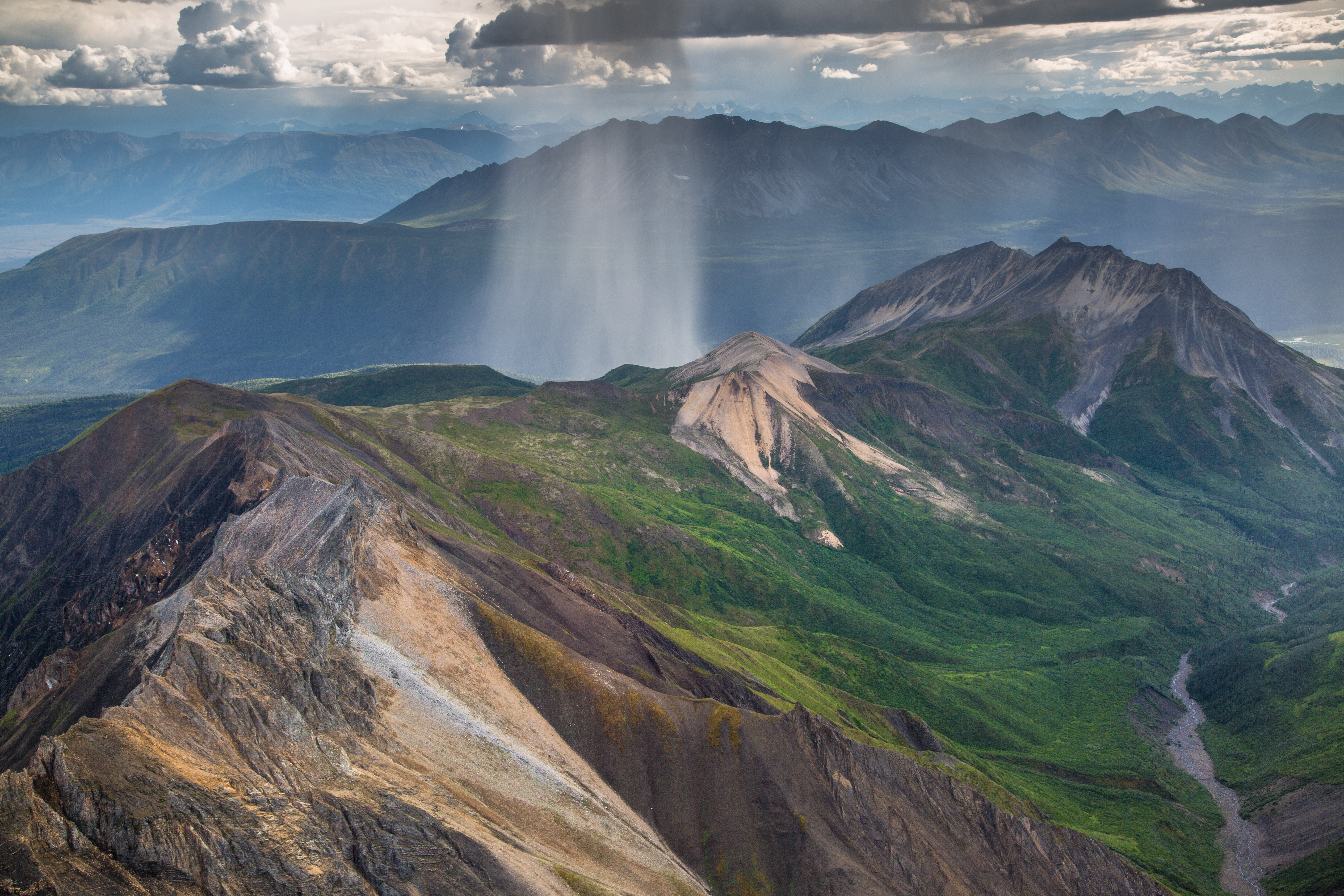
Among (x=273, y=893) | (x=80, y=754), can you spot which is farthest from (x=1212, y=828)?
(x=80, y=754)

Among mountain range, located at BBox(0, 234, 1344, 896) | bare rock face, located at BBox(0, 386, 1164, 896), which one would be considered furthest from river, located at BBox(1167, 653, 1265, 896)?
bare rock face, located at BBox(0, 386, 1164, 896)

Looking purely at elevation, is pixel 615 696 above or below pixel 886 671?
above

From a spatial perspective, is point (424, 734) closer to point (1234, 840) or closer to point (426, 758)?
point (426, 758)

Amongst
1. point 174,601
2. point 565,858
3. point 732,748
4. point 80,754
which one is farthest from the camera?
point 732,748

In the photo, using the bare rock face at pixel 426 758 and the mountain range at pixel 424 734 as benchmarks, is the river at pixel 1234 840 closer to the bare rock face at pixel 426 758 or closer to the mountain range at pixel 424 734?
the mountain range at pixel 424 734

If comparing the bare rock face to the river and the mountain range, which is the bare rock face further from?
the river

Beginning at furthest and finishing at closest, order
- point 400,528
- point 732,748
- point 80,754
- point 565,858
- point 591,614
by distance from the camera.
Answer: point 591,614
point 400,528
point 732,748
point 565,858
point 80,754

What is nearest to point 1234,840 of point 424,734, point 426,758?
point 424,734

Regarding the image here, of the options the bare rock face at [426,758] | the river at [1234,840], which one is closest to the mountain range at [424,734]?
the bare rock face at [426,758]

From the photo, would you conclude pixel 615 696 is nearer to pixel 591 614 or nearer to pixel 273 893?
pixel 591 614

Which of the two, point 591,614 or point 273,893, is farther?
point 591,614
